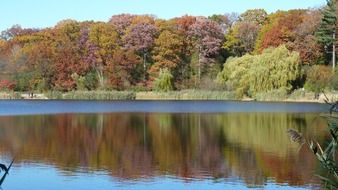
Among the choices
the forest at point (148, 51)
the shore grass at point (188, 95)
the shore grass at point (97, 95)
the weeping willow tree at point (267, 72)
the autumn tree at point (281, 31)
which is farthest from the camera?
the autumn tree at point (281, 31)

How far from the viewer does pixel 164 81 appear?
44781 millimetres

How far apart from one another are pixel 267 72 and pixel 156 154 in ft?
84.4

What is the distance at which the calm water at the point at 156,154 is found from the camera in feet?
33.8

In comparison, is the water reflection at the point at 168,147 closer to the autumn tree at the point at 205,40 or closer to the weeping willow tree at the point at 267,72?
the weeping willow tree at the point at 267,72

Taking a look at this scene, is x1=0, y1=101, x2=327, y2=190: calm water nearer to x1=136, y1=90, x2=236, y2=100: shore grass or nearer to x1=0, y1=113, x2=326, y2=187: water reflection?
x1=0, y1=113, x2=326, y2=187: water reflection

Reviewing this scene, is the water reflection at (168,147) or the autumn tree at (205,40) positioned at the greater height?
the autumn tree at (205,40)

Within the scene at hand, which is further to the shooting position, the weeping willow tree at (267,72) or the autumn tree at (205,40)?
the autumn tree at (205,40)

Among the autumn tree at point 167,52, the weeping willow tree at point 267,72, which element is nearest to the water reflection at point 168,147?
the weeping willow tree at point 267,72

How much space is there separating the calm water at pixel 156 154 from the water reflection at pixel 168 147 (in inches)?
0.7

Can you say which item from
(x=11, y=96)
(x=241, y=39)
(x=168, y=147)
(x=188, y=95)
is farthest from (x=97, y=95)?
(x=168, y=147)

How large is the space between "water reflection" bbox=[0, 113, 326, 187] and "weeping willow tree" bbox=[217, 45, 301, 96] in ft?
43.6

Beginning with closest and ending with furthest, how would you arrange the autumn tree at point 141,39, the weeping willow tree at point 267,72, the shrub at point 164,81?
the weeping willow tree at point 267,72 → the shrub at point 164,81 → the autumn tree at point 141,39

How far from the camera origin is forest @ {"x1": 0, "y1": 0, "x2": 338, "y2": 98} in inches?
1753

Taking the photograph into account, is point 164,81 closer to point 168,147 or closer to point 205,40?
point 205,40
